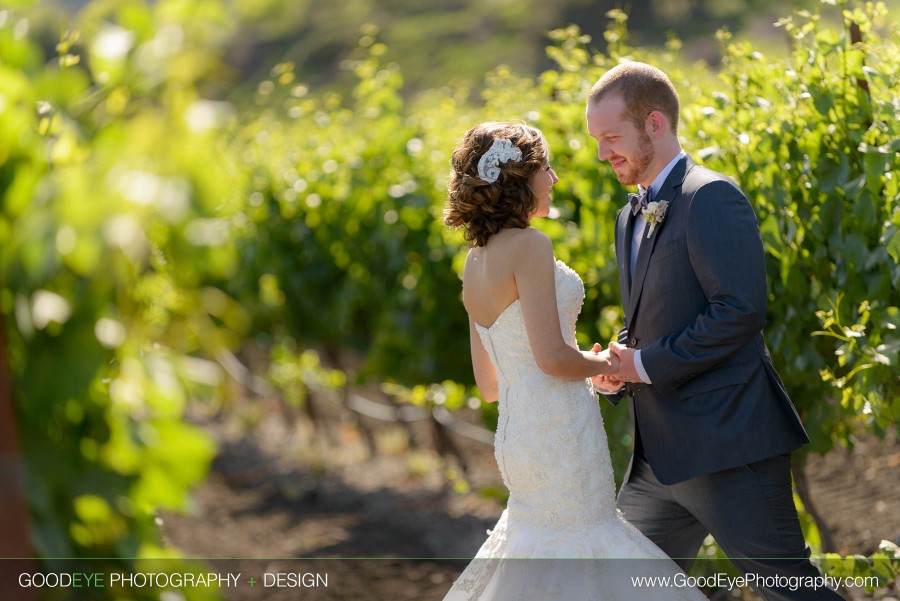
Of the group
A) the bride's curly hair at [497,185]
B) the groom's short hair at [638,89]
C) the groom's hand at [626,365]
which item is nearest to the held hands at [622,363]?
the groom's hand at [626,365]

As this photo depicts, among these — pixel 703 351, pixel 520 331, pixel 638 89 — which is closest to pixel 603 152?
pixel 638 89

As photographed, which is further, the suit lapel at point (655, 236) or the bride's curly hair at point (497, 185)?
the bride's curly hair at point (497, 185)

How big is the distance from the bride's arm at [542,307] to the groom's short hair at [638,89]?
0.47 m

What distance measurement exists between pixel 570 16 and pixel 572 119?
58264 millimetres

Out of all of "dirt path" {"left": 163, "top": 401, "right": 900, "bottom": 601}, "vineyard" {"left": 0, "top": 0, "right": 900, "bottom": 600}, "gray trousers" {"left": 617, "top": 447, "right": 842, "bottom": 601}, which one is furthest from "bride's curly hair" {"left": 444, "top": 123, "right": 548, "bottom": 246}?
"dirt path" {"left": 163, "top": 401, "right": 900, "bottom": 601}

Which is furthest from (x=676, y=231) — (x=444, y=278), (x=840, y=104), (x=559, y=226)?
(x=444, y=278)

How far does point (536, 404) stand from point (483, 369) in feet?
1.05

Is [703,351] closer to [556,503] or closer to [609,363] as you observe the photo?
[609,363]

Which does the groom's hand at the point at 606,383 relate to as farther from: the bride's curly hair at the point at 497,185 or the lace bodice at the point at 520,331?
the bride's curly hair at the point at 497,185

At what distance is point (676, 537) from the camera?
3432 mm

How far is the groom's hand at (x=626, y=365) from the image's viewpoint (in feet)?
10.5

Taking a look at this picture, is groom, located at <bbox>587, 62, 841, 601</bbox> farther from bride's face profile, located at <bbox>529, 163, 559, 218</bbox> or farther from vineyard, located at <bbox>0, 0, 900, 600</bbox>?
vineyard, located at <bbox>0, 0, 900, 600</bbox>

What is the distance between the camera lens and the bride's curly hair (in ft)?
10.9

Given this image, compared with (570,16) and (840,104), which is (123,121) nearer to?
(840,104)
